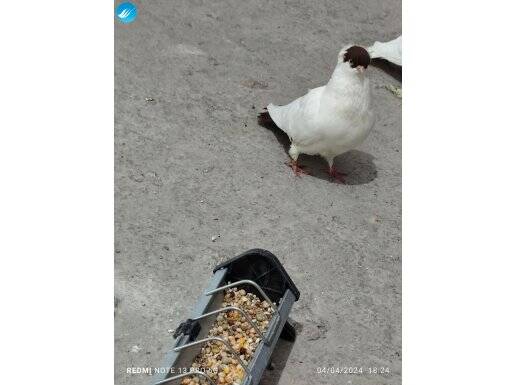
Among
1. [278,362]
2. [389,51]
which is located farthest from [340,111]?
[278,362]

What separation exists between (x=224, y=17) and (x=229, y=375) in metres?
1.97

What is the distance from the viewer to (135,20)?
11.6ft

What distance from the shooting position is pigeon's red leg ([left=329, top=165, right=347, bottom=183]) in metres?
3.80

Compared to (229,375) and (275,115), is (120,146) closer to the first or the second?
(275,115)

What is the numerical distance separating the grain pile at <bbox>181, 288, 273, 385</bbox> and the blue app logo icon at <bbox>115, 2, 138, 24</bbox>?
121 centimetres

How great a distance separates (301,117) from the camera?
3.70 m

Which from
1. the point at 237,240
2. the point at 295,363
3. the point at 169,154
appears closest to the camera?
the point at 295,363

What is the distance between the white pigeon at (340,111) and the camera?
11.7 ft

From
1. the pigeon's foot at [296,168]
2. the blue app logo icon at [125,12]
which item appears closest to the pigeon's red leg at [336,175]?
the pigeon's foot at [296,168]

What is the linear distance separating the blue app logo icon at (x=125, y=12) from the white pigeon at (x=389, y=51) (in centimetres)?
155

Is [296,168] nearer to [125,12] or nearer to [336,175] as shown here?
[336,175]

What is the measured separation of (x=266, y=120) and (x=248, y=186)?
0.59 m

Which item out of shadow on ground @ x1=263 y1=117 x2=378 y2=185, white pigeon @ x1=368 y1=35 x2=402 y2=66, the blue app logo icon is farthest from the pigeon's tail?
the blue app logo icon
